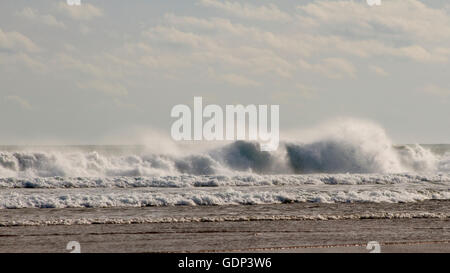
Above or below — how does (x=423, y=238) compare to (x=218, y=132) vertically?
below

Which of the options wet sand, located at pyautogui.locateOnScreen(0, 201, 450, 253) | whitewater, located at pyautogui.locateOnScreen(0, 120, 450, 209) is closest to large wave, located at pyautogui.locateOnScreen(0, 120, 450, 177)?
whitewater, located at pyautogui.locateOnScreen(0, 120, 450, 209)

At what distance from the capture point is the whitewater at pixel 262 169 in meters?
24.3

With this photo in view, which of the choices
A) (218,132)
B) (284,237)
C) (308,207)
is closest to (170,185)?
(218,132)

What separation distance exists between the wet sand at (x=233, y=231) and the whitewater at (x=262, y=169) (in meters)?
3.63

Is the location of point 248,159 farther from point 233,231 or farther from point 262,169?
point 233,231

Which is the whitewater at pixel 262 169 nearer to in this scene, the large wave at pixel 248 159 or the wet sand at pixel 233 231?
the large wave at pixel 248 159

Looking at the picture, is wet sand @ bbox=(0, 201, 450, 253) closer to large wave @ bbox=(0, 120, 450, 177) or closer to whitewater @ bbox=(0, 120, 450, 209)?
whitewater @ bbox=(0, 120, 450, 209)

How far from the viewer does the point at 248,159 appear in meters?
37.5

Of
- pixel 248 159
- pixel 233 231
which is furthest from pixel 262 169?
pixel 233 231

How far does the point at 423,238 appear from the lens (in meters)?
12.6

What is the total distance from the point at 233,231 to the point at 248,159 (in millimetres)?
24081
